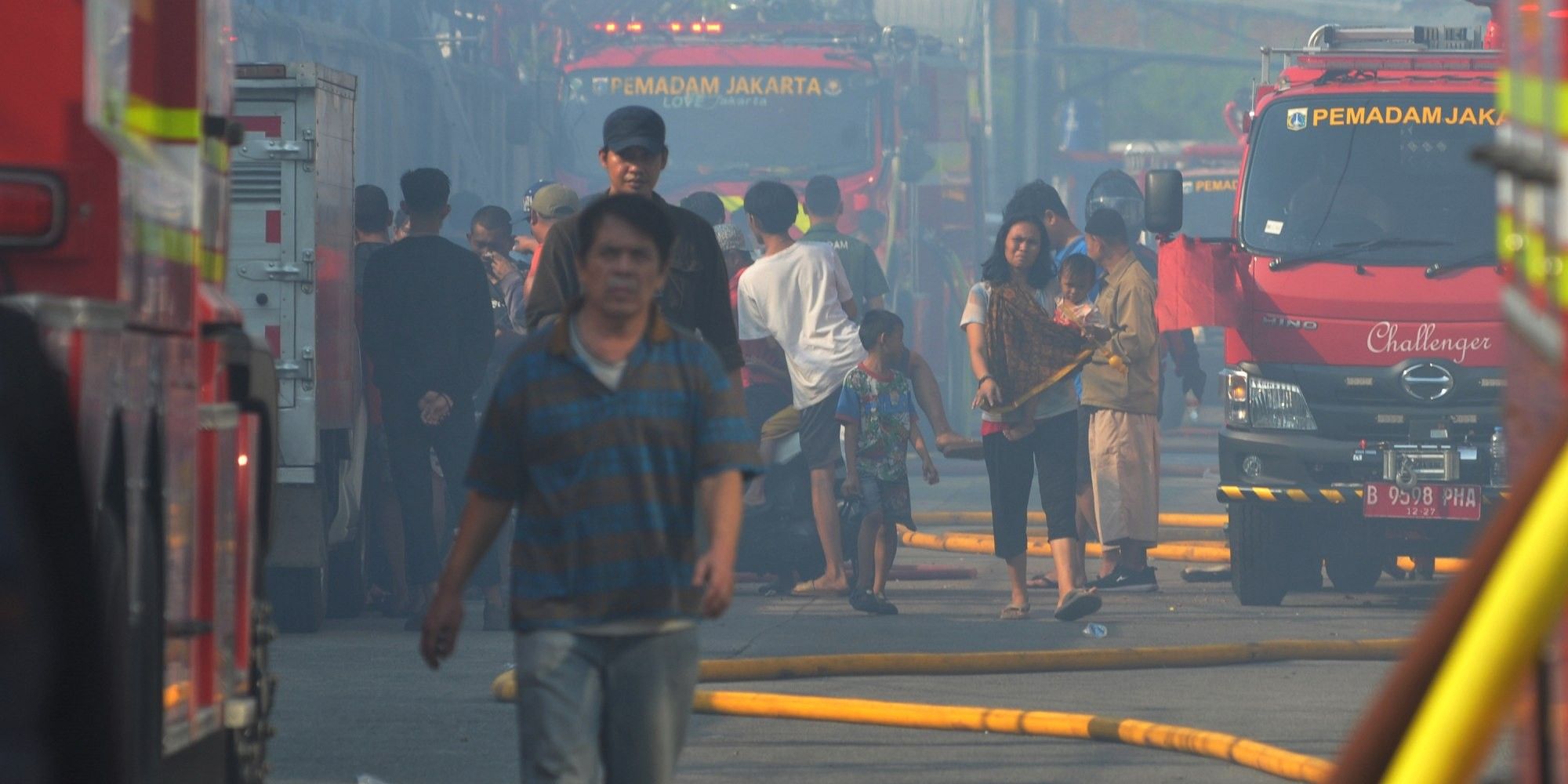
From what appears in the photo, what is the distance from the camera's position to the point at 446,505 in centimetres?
1065

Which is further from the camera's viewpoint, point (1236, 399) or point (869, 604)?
point (1236, 399)

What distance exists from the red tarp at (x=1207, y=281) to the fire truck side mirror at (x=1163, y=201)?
459 millimetres

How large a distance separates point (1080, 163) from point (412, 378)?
30.7 metres

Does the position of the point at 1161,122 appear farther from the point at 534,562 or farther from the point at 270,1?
the point at 534,562

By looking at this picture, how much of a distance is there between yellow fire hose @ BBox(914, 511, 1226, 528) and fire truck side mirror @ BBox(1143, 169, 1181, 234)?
8.32 feet

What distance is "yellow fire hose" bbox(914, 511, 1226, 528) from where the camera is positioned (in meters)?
13.6

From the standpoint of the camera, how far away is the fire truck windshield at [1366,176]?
1068 cm

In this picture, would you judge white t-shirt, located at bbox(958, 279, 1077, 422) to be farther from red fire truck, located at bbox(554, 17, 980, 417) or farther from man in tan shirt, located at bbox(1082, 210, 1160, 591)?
red fire truck, located at bbox(554, 17, 980, 417)

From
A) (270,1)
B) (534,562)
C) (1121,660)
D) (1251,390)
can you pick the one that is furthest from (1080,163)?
(534,562)

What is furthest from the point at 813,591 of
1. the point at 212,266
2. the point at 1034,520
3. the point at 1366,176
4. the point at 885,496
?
the point at 212,266

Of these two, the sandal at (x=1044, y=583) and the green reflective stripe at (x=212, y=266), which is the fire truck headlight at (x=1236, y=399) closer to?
the sandal at (x=1044, y=583)

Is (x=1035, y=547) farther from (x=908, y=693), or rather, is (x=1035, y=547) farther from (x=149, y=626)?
(x=149, y=626)

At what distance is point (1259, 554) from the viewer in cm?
1066

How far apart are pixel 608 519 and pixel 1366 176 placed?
7.37 m
